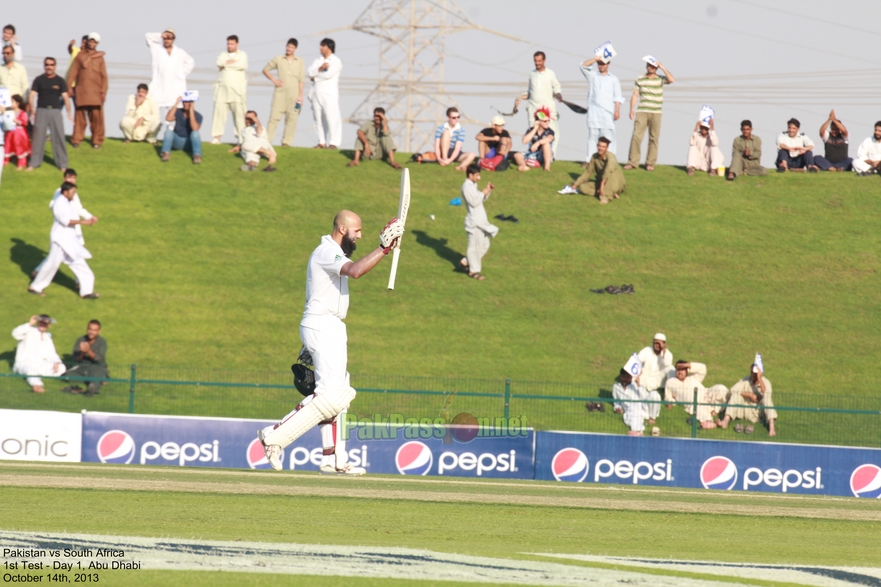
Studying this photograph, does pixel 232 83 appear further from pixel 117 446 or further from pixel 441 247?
pixel 117 446

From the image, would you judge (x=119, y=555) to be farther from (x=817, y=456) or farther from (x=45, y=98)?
(x=45, y=98)

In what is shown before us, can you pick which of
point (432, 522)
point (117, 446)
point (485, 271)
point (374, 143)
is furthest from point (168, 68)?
point (432, 522)

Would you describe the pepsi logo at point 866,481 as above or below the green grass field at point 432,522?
below

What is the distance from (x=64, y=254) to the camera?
24.2 meters

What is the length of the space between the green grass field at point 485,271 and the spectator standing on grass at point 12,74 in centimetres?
229

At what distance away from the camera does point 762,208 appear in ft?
102

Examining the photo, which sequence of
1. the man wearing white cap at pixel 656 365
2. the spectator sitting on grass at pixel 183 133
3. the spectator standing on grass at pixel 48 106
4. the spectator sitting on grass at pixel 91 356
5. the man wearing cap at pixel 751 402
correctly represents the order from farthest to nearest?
the spectator sitting on grass at pixel 183 133 < the spectator standing on grass at pixel 48 106 < the man wearing white cap at pixel 656 365 < the spectator sitting on grass at pixel 91 356 < the man wearing cap at pixel 751 402

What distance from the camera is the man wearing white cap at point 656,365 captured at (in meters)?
21.7

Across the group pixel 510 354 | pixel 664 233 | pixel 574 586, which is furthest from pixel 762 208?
pixel 574 586

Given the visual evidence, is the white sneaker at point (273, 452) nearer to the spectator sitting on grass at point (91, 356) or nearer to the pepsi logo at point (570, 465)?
the pepsi logo at point (570, 465)

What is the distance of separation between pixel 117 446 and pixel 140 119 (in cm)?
1512

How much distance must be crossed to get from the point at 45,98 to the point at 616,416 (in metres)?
16.3

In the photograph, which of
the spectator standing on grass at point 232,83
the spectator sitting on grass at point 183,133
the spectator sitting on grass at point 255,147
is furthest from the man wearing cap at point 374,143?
the spectator sitting on grass at point 183,133

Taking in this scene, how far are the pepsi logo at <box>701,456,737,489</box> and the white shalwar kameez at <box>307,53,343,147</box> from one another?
1592 cm
